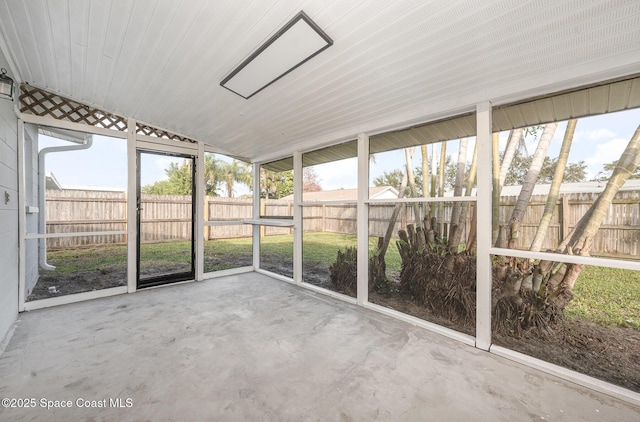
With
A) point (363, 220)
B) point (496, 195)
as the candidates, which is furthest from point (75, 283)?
point (496, 195)

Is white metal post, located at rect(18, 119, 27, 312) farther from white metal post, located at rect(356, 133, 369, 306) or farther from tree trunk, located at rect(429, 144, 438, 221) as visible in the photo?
tree trunk, located at rect(429, 144, 438, 221)

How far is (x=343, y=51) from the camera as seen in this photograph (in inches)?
76.0

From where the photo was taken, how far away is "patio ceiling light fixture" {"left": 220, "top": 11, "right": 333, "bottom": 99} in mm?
1736

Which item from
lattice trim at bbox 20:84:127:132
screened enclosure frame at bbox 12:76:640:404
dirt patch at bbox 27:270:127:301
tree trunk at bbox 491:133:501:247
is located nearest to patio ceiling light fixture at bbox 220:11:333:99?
screened enclosure frame at bbox 12:76:640:404

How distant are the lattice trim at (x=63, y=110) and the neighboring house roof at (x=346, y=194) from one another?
2765mm

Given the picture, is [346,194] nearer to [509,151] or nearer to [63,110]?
[509,151]

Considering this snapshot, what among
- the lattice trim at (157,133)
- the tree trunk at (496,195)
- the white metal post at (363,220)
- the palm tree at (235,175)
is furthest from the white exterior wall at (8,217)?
the tree trunk at (496,195)

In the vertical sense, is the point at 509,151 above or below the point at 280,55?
below

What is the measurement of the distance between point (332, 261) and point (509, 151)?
8.59ft

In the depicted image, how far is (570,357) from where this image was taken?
1949 mm

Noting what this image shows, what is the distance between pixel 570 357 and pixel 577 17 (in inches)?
91.0

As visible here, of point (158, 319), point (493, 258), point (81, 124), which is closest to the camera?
point (493, 258)

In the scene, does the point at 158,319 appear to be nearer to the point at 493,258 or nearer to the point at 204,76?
the point at 204,76

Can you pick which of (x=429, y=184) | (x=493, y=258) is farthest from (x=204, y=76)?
(x=493, y=258)
